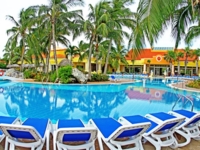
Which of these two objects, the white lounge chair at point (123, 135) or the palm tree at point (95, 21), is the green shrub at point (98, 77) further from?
the white lounge chair at point (123, 135)

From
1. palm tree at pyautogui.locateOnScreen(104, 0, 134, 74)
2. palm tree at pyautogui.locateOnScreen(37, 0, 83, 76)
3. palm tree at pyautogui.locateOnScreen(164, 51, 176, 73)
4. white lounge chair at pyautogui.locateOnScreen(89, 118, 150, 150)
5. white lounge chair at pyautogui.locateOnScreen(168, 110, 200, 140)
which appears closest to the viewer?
white lounge chair at pyautogui.locateOnScreen(89, 118, 150, 150)

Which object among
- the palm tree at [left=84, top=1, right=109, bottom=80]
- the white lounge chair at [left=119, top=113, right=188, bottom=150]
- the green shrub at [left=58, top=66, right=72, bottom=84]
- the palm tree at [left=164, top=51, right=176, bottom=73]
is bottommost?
the white lounge chair at [left=119, top=113, right=188, bottom=150]

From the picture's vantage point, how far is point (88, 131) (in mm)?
3297

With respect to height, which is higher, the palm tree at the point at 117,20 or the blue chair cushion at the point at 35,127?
the palm tree at the point at 117,20

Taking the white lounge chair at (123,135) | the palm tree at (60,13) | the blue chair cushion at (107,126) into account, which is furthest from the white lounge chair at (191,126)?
the palm tree at (60,13)

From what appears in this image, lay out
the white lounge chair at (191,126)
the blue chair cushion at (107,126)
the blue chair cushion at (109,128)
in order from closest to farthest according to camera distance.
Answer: the blue chair cushion at (109,128), the blue chair cushion at (107,126), the white lounge chair at (191,126)

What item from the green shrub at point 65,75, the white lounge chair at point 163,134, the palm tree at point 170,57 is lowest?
the white lounge chair at point 163,134

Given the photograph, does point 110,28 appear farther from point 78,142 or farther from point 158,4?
point 78,142

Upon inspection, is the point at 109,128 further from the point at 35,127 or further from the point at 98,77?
the point at 98,77

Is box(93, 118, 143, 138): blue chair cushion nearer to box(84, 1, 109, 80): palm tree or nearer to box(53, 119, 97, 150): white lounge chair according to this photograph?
box(53, 119, 97, 150): white lounge chair

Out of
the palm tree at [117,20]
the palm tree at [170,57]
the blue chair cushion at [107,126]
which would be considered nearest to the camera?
the blue chair cushion at [107,126]

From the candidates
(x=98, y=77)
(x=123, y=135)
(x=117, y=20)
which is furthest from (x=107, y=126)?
(x=98, y=77)

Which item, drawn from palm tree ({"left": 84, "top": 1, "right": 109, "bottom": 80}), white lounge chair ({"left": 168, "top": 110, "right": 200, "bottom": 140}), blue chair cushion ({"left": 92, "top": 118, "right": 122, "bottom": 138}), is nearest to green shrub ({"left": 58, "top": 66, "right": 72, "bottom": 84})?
palm tree ({"left": 84, "top": 1, "right": 109, "bottom": 80})

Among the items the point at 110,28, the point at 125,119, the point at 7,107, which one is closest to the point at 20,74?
the point at 110,28
